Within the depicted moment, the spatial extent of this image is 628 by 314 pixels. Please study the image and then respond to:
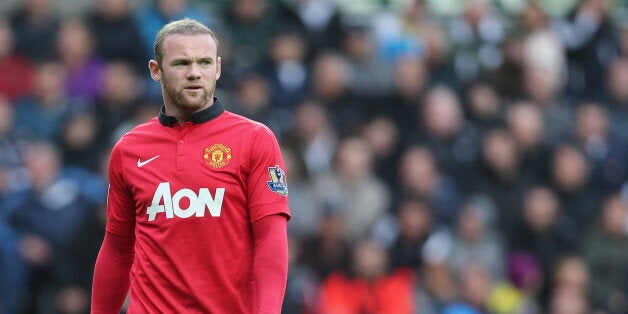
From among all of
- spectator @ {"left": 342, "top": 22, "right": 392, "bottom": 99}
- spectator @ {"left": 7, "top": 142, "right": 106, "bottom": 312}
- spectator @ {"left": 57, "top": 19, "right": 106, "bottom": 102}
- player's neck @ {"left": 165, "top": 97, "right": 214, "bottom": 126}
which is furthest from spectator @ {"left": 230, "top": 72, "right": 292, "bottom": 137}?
player's neck @ {"left": 165, "top": 97, "right": 214, "bottom": 126}

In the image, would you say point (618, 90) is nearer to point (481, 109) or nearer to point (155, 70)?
point (481, 109)

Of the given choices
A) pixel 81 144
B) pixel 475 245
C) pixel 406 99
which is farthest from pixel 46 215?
pixel 475 245

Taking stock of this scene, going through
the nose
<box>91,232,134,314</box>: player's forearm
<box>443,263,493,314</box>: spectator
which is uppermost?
the nose

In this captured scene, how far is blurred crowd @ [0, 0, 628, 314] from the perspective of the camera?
10.4m

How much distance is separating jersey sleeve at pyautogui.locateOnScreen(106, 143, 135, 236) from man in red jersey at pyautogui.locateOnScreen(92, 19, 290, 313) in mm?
32

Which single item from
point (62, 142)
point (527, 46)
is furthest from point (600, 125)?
point (62, 142)

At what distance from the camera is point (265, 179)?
5121 mm

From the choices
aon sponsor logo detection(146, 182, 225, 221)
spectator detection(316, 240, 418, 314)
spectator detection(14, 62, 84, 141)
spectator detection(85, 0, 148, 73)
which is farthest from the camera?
spectator detection(85, 0, 148, 73)

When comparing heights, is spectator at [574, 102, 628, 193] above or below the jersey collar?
below

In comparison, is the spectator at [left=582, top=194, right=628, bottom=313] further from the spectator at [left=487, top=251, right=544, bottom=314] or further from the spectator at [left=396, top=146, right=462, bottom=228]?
the spectator at [left=396, top=146, right=462, bottom=228]

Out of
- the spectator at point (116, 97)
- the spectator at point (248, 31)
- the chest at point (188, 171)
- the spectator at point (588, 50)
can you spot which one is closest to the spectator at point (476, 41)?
the spectator at point (588, 50)

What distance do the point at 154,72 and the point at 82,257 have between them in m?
5.09

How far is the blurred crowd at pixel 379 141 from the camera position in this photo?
10.4 meters

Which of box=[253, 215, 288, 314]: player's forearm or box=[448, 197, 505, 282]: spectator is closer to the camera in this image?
box=[253, 215, 288, 314]: player's forearm
